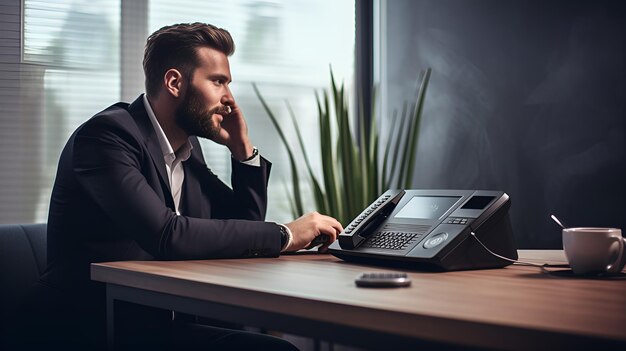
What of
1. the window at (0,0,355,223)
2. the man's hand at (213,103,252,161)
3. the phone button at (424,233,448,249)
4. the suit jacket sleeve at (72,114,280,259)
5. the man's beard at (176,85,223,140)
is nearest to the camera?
the phone button at (424,233,448,249)

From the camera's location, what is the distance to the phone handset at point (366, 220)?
1674 mm

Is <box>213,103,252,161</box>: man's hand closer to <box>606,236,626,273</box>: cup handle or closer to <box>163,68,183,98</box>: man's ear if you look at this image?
<box>163,68,183,98</box>: man's ear

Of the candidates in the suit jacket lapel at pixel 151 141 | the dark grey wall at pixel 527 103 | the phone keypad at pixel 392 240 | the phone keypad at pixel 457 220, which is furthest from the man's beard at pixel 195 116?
Answer: the dark grey wall at pixel 527 103

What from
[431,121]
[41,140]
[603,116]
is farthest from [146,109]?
[431,121]

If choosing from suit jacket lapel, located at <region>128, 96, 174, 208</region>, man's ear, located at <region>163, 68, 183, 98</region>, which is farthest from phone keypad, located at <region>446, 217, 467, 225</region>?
man's ear, located at <region>163, 68, 183, 98</region>

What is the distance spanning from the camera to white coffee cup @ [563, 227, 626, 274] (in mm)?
1351

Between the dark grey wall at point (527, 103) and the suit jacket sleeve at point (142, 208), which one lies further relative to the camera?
the dark grey wall at point (527, 103)

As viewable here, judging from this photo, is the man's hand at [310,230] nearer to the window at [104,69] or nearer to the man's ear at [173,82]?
the man's ear at [173,82]

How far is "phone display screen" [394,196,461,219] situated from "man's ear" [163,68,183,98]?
0.91 meters

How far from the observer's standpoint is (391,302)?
1.01 meters

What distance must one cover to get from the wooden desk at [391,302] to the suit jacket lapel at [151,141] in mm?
356

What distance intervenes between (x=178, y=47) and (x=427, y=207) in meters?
1.05

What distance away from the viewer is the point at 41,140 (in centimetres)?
347

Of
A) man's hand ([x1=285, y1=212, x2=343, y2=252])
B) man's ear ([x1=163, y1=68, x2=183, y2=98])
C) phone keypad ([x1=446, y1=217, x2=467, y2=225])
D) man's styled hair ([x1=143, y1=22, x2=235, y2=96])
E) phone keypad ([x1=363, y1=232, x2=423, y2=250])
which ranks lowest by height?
man's hand ([x1=285, y1=212, x2=343, y2=252])
